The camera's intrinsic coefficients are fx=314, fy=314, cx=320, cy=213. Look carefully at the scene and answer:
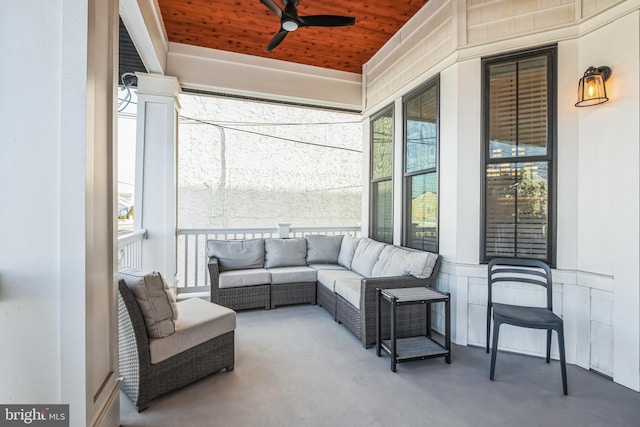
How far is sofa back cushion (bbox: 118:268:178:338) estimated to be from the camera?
2021mm

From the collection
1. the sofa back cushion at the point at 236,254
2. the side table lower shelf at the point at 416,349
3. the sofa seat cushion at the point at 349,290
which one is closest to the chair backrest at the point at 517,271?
the side table lower shelf at the point at 416,349

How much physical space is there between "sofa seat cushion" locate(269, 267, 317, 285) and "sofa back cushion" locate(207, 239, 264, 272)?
11.0 inches

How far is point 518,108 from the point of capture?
290cm

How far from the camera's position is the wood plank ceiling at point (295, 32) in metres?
3.55

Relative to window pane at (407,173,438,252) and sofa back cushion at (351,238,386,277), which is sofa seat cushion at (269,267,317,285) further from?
window pane at (407,173,438,252)

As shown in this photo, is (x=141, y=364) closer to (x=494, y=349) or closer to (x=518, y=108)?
(x=494, y=349)

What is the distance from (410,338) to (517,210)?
1563 mm

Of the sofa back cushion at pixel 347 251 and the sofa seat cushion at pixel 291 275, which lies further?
the sofa back cushion at pixel 347 251

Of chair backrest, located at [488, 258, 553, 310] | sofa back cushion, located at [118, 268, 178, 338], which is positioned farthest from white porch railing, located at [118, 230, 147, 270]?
chair backrest, located at [488, 258, 553, 310]

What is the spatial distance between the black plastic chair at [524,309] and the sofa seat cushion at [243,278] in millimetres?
2573

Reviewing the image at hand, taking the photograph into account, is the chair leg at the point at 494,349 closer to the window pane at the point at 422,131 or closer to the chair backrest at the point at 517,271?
the chair backrest at the point at 517,271

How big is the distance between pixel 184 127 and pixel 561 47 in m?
4.64

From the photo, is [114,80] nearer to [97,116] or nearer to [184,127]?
[97,116]

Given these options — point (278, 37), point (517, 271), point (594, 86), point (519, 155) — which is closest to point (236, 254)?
point (278, 37)
